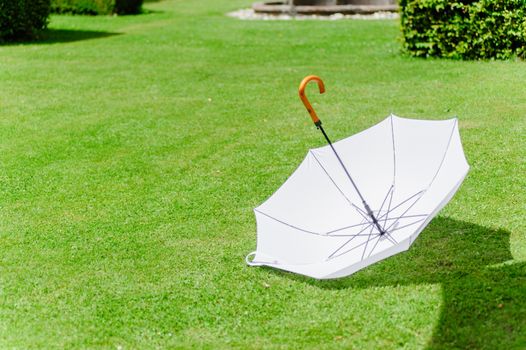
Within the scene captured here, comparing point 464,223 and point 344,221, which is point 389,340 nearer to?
point 344,221

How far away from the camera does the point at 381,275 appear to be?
624 centimetres

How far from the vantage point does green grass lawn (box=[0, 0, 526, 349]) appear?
5586mm

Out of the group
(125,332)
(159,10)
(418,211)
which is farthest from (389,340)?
(159,10)

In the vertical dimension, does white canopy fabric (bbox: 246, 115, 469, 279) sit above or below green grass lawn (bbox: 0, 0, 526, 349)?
above

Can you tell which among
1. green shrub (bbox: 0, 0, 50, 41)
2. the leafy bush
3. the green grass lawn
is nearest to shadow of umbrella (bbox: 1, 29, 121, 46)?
green shrub (bbox: 0, 0, 50, 41)

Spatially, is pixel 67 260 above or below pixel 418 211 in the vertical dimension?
below

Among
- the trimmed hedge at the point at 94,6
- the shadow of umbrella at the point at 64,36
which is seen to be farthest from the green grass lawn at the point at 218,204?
the trimmed hedge at the point at 94,6

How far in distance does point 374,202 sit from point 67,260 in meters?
2.63

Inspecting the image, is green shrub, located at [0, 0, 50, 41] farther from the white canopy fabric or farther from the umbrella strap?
the white canopy fabric

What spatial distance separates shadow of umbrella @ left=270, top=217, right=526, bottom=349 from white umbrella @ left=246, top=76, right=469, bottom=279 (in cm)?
37

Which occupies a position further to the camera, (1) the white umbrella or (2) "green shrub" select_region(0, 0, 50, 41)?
(2) "green shrub" select_region(0, 0, 50, 41)

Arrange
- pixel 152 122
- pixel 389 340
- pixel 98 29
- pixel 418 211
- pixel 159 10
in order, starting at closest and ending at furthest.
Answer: pixel 389 340 < pixel 418 211 < pixel 152 122 < pixel 98 29 < pixel 159 10

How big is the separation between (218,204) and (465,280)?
2783 millimetres

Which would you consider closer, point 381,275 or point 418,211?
point 418,211
